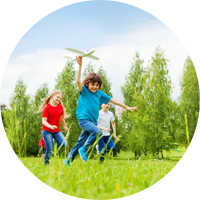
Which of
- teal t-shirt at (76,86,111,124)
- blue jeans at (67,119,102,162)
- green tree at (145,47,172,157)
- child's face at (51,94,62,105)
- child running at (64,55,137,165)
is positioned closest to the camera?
blue jeans at (67,119,102,162)

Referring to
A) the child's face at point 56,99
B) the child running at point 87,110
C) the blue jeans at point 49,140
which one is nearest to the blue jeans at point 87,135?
the child running at point 87,110

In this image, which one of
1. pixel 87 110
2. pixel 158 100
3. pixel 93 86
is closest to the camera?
pixel 87 110

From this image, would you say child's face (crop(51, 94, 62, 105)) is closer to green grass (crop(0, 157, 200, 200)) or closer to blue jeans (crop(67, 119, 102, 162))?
blue jeans (crop(67, 119, 102, 162))

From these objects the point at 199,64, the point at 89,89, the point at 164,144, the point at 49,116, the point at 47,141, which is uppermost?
the point at 199,64

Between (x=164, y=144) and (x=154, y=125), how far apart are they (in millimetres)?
1412

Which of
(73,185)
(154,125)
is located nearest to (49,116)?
(73,185)

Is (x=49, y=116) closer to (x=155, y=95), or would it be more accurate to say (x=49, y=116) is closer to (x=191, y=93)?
(x=155, y=95)

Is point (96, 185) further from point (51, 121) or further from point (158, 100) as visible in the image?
point (158, 100)

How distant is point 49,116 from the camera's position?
195 inches

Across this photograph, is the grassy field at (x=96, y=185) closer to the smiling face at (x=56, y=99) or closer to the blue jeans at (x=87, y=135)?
the blue jeans at (x=87, y=135)

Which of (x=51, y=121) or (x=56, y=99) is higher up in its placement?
(x=56, y=99)

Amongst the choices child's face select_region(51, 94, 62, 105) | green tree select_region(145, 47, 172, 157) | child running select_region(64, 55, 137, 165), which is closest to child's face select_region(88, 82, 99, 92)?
child running select_region(64, 55, 137, 165)

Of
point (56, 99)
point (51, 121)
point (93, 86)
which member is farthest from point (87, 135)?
point (56, 99)

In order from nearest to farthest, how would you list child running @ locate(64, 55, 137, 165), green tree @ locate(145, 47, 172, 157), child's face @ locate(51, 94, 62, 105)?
child running @ locate(64, 55, 137, 165) < child's face @ locate(51, 94, 62, 105) < green tree @ locate(145, 47, 172, 157)
